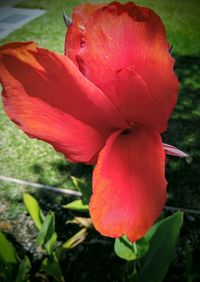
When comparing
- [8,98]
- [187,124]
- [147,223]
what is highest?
[8,98]

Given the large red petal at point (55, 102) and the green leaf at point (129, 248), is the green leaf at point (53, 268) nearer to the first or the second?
the green leaf at point (129, 248)

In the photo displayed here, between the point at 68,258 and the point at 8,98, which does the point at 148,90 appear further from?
the point at 68,258

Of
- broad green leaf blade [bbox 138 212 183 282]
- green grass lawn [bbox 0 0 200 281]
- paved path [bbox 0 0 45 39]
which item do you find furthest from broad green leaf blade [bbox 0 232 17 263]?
paved path [bbox 0 0 45 39]

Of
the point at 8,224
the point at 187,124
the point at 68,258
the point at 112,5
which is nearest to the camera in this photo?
the point at 112,5

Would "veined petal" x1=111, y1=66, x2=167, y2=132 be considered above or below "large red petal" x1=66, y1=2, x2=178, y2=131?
below

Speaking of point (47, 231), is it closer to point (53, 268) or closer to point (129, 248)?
point (53, 268)

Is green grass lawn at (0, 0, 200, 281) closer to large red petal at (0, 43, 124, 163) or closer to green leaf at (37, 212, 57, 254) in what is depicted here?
green leaf at (37, 212, 57, 254)

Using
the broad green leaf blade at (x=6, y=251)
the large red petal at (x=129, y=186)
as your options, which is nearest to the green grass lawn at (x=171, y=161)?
the broad green leaf blade at (x=6, y=251)

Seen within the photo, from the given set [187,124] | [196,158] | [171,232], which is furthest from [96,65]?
[187,124]
